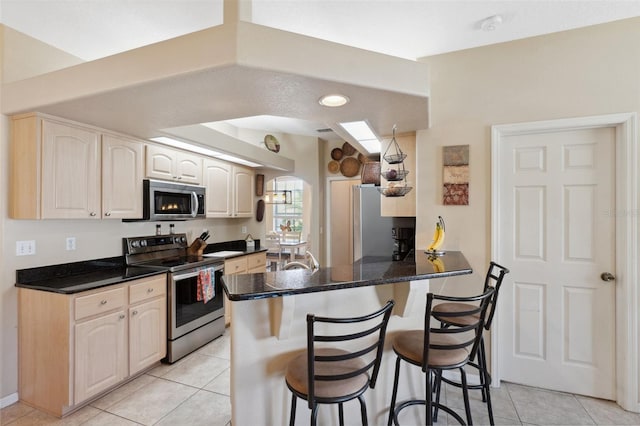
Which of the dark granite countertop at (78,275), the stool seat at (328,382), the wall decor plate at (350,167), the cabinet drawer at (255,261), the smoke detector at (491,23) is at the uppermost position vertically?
the smoke detector at (491,23)

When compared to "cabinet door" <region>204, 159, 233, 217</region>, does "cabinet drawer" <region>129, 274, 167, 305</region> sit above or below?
below

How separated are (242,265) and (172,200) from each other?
1199 millimetres

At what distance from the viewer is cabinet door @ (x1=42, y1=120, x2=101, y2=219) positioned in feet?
7.28

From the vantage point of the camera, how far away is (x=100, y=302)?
89.1 inches

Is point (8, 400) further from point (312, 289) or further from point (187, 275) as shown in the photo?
point (312, 289)

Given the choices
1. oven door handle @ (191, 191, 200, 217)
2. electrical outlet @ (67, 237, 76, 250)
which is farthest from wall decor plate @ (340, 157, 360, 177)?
electrical outlet @ (67, 237, 76, 250)

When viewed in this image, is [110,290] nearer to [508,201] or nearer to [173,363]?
[173,363]

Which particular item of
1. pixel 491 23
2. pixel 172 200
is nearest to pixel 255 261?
pixel 172 200

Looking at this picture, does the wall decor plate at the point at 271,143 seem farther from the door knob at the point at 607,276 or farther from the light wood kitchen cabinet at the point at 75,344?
the door knob at the point at 607,276

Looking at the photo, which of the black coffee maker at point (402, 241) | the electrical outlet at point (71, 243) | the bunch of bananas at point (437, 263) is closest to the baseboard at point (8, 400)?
the electrical outlet at point (71, 243)

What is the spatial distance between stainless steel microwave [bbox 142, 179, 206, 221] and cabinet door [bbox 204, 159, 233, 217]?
174 millimetres

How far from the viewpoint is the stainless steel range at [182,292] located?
9.42 ft

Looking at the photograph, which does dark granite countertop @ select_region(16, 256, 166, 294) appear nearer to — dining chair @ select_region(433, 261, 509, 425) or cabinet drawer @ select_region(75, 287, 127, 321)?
cabinet drawer @ select_region(75, 287, 127, 321)

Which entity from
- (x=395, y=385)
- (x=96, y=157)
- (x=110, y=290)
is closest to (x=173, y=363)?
(x=110, y=290)
